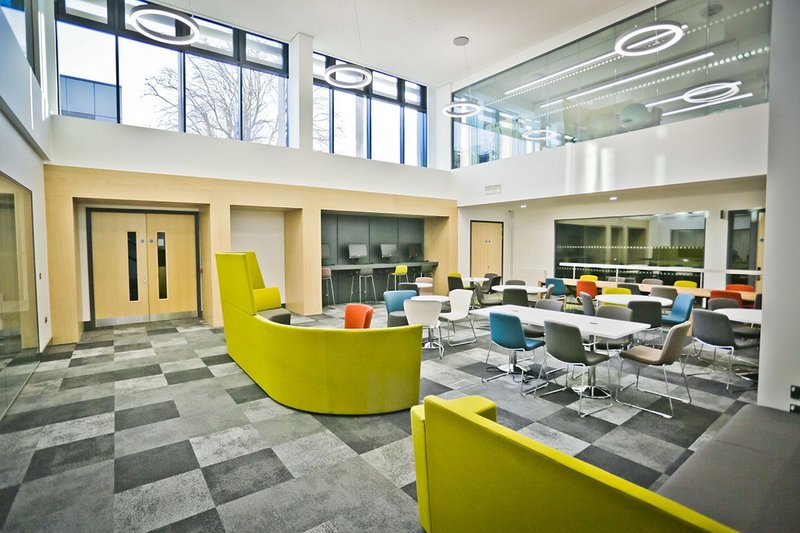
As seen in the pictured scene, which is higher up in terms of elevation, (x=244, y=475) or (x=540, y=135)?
(x=540, y=135)

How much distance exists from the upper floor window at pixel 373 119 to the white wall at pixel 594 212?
9.35ft

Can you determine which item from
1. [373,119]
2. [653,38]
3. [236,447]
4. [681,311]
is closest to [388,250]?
[373,119]

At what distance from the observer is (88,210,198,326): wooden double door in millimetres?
8250

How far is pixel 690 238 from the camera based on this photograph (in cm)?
922

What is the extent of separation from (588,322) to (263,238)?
26.0 feet

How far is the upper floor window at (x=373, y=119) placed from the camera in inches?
445

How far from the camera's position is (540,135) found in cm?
1017

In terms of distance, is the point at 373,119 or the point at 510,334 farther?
the point at 373,119

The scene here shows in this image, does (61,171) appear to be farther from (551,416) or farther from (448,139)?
(448,139)

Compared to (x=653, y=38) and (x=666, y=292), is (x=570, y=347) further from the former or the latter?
(x=653, y=38)

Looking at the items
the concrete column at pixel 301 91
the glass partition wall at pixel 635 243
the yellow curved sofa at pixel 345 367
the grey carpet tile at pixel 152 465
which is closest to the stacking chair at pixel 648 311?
the yellow curved sofa at pixel 345 367

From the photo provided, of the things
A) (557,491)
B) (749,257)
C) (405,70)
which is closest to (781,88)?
(557,491)

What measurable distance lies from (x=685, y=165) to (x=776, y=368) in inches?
225

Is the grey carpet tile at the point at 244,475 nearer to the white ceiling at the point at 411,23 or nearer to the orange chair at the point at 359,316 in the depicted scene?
the orange chair at the point at 359,316
